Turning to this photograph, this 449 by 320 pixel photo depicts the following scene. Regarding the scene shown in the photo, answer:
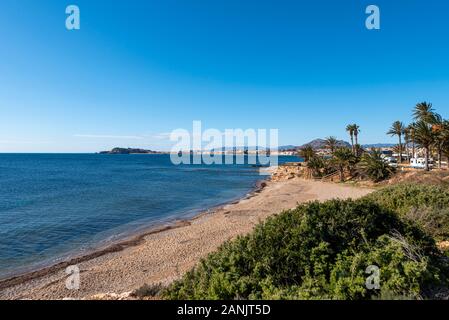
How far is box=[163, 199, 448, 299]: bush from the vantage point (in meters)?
5.11

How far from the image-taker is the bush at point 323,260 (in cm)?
511

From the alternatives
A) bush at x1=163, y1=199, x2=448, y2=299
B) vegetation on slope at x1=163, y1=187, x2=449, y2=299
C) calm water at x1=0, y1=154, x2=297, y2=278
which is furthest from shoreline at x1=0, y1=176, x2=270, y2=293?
bush at x1=163, y1=199, x2=448, y2=299

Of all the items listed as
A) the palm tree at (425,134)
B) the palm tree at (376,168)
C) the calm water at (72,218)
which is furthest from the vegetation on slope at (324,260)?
the palm tree at (425,134)

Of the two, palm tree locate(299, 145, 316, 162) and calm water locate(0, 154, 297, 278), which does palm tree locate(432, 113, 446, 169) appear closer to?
palm tree locate(299, 145, 316, 162)

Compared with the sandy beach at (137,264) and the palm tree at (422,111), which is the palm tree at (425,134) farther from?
the sandy beach at (137,264)

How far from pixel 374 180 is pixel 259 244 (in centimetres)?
3521

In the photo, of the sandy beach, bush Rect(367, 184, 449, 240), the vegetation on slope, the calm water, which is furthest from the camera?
the calm water

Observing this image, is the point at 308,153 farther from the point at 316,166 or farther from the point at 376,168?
the point at 376,168

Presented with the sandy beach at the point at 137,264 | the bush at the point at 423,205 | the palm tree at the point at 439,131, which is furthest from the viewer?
the palm tree at the point at 439,131

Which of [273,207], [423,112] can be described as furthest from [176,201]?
[423,112]

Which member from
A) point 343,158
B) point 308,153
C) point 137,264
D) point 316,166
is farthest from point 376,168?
point 137,264

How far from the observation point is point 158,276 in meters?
11.9
